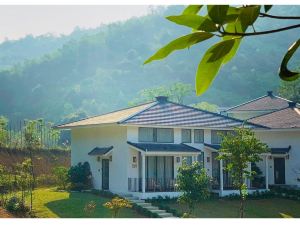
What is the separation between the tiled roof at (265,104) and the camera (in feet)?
51.3

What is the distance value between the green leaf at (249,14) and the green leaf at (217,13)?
0.02 metres

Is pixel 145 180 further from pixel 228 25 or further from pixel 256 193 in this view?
pixel 228 25

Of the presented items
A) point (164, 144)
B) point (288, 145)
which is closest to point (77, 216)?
point (164, 144)

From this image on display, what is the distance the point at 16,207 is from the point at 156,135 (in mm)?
4245

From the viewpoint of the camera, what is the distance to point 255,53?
12.9 meters

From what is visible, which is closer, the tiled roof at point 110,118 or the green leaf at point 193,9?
the green leaf at point 193,9

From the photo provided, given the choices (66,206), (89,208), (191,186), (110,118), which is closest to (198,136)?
(110,118)

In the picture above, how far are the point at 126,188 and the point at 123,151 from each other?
89cm

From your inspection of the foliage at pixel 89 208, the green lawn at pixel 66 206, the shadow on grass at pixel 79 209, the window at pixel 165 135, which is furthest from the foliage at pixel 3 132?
the foliage at pixel 89 208

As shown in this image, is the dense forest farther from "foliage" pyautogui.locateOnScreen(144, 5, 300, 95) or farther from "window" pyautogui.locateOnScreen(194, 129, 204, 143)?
"foliage" pyautogui.locateOnScreen(144, 5, 300, 95)

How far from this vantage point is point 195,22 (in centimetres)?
66

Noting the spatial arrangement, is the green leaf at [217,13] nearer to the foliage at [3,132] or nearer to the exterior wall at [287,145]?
the foliage at [3,132]

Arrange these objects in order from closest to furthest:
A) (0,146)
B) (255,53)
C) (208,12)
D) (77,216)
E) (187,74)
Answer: (208,12)
(77,216)
(255,53)
(0,146)
(187,74)

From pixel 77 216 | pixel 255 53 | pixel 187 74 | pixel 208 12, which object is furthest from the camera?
pixel 187 74
